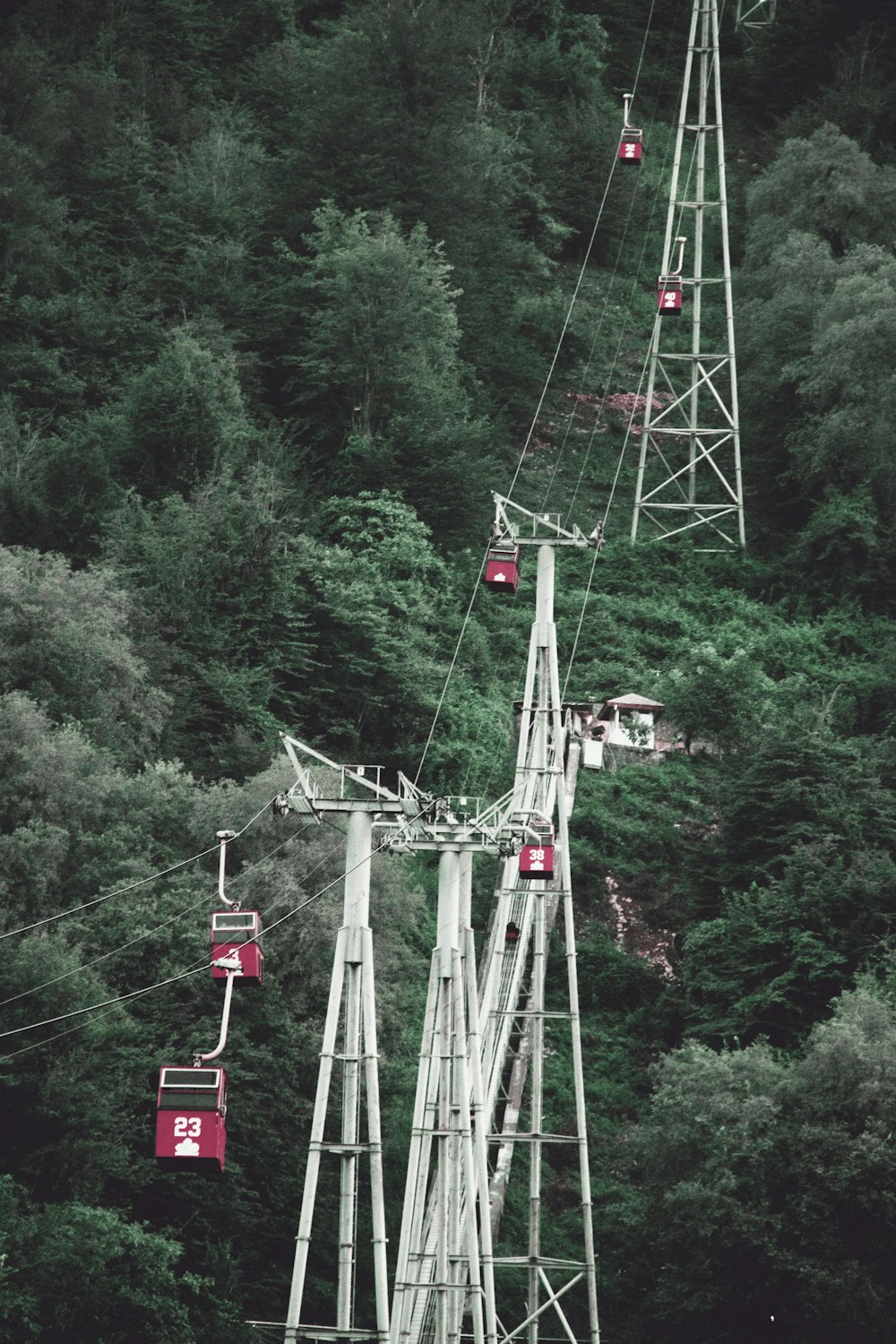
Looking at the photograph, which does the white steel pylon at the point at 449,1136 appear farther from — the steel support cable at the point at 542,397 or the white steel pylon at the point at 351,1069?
the steel support cable at the point at 542,397

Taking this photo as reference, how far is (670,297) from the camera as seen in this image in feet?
225

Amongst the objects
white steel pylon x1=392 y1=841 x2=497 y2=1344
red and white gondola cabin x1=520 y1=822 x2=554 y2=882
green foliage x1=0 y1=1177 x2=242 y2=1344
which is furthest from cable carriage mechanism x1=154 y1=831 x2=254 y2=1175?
green foliage x1=0 y1=1177 x2=242 y2=1344

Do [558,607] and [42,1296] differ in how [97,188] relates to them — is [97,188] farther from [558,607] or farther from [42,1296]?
[42,1296]

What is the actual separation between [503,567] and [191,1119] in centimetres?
1666

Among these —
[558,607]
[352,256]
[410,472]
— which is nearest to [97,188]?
[352,256]

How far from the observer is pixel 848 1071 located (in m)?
49.0

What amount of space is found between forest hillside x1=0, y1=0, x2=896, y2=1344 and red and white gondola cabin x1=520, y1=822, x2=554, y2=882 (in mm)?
3304

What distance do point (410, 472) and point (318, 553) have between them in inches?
209

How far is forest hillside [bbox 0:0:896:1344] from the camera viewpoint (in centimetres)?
5012

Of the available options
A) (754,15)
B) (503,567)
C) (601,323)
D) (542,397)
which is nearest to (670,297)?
(542,397)

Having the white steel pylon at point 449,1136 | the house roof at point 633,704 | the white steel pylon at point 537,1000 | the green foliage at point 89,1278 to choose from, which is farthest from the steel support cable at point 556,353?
the white steel pylon at point 449,1136

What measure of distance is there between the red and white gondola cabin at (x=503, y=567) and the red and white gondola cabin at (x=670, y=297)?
19.9 m

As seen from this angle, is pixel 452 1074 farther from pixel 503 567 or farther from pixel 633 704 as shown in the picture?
pixel 633 704

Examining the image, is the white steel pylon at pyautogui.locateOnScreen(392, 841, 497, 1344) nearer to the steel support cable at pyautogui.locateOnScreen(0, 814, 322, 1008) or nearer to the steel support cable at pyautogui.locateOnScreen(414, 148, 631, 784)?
the steel support cable at pyautogui.locateOnScreen(0, 814, 322, 1008)
